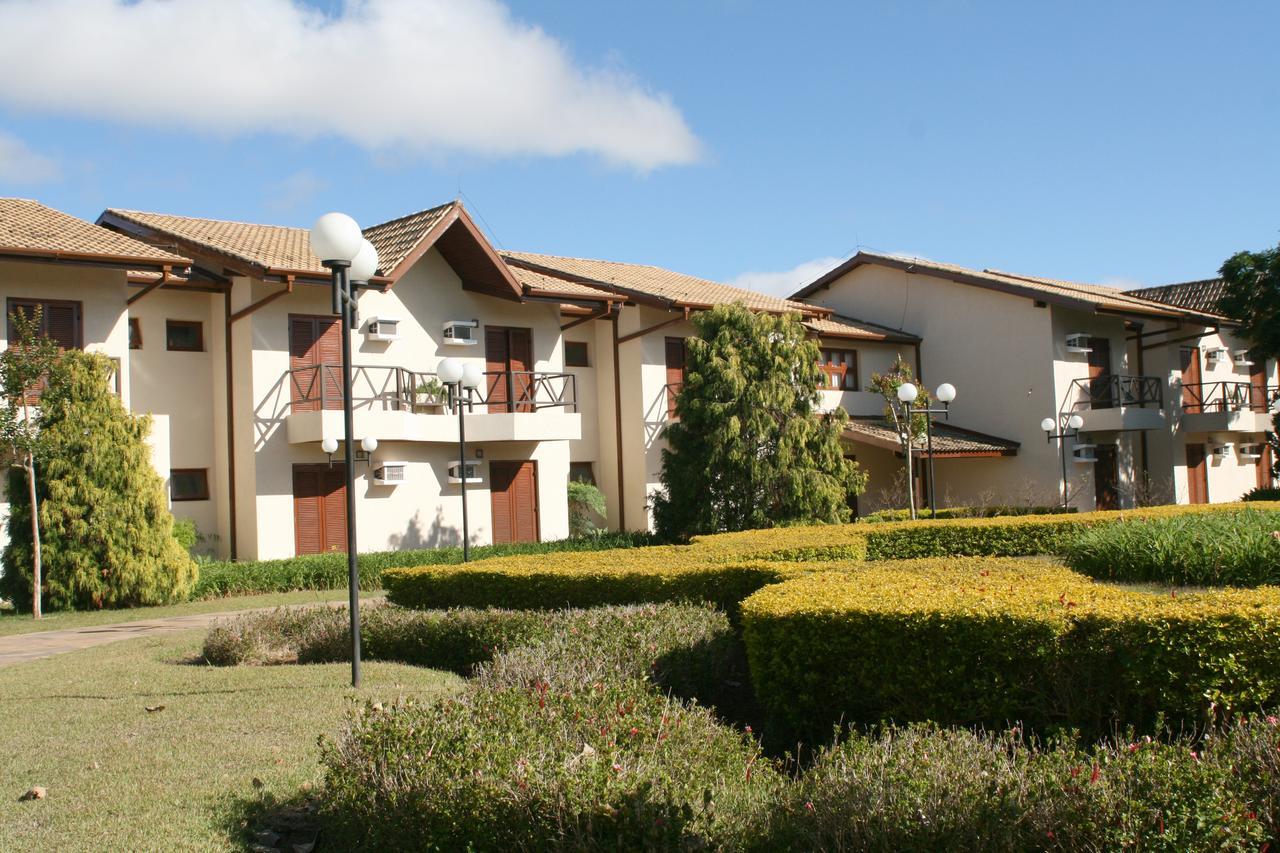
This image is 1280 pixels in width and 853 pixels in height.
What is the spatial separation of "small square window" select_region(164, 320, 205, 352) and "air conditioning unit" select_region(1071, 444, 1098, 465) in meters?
20.7

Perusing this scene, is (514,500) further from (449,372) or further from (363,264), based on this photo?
(363,264)

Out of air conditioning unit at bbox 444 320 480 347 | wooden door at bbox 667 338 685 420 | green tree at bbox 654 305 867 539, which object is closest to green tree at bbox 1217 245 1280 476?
green tree at bbox 654 305 867 539

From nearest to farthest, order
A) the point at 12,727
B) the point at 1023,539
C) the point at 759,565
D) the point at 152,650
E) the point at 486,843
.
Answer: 1. the point at 486,843
2. the point at 12,727
3. the point at 759,565
4. the point at 152,650
5. the point at 1023,539

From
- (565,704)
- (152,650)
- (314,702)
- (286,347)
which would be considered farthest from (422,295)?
(565,704)

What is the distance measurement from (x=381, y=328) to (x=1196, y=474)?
976 inches

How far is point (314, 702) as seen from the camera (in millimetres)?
7684

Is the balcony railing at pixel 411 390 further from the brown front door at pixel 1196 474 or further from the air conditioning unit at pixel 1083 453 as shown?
the brown front door at pixel 1196 474

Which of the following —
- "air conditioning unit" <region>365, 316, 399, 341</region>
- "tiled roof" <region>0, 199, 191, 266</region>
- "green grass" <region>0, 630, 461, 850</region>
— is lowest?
"green grass" <region>0, 630, 461, 850</region>

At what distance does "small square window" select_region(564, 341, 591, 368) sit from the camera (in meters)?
25.7

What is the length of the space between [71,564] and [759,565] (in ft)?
36.8

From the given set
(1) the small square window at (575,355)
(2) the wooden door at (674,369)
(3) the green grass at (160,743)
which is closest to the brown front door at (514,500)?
(1) the small square window at (575,355)

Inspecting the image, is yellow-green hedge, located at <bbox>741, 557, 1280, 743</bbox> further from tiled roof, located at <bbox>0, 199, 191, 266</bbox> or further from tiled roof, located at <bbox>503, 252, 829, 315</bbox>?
tiled roof, located at <bbox>503, 252, 829, 315</bbox>

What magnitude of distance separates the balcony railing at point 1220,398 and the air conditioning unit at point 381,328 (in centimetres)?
2305

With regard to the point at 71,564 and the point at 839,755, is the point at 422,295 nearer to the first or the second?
the point at 71,564
